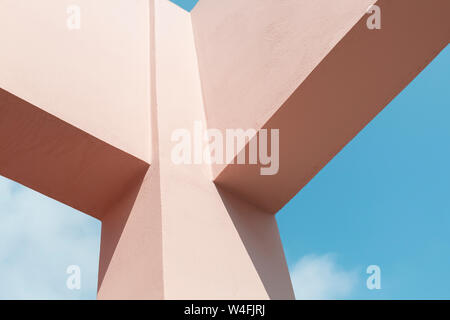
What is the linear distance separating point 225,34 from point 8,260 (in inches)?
125

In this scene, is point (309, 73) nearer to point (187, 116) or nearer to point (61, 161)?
point (187, 116)

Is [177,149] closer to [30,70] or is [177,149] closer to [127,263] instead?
[127,263]

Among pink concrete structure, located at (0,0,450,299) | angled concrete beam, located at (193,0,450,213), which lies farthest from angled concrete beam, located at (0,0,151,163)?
angled concrete beam, located at (193,0,450,213)

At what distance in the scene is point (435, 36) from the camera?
1.93 metres

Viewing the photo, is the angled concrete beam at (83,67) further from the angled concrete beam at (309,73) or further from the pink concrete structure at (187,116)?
the angled concrete beam at (309,73)

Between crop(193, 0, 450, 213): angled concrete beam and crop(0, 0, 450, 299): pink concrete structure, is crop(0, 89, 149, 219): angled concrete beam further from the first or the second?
crop(193, 0, 450, 213): angled concrete beam

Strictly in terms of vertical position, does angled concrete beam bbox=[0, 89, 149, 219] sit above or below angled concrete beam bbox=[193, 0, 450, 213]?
below

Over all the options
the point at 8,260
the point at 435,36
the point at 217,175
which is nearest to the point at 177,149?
the point at 217,175

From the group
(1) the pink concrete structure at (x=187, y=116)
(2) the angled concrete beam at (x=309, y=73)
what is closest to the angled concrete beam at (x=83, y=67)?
(1) the pink concrete structure at (x=187, y=116)

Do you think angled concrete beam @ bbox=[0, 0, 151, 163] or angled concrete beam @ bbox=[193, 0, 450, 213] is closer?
angled concrete beam @ bbox=[193, 0, 450, 213]

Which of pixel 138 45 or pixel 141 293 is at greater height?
pixel 138 45

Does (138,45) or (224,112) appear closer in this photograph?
(224,112)

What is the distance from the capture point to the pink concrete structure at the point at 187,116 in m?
1.97

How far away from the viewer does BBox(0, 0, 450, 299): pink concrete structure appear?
1.97m
